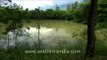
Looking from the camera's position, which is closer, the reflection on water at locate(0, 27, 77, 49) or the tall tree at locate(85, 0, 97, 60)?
the tall tree at locate(85, 0, 97, 60)

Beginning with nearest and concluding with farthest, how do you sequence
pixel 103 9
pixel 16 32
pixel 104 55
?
pixel 104 55 → pixel 16 32 → pixel 103 9

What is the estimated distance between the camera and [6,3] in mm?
4730

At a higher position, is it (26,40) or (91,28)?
(91,28)

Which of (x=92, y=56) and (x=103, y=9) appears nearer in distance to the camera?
(x=92, y=56)

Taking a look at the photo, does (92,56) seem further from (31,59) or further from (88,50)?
(31,59)

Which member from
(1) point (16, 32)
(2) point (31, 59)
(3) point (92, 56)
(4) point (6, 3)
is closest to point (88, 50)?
→ (3) point (92, 56)

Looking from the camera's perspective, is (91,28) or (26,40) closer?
(91,28)

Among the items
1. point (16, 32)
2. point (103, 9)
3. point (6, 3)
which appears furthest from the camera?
point (103, 9)

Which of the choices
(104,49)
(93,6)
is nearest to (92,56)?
(104,49)

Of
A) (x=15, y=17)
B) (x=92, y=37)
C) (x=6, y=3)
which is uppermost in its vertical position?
(x=6, y=3)

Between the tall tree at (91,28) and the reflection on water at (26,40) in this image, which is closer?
the tall tree at (91,28)

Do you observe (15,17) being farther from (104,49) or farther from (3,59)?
(104,49)

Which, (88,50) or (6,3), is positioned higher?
(6,3)

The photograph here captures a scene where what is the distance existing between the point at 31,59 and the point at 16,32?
133 centimetres
